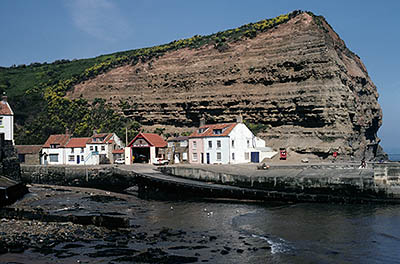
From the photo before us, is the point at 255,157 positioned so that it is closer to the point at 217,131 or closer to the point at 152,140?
the point at 217,131

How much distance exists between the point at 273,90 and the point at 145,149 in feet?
79.0

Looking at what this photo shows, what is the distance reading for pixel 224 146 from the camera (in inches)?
2069

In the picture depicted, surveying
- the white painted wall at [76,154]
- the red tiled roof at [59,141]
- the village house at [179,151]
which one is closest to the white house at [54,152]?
the red tiled roof at [59,141]

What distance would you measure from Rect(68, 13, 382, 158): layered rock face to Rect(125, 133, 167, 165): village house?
16.5 metres

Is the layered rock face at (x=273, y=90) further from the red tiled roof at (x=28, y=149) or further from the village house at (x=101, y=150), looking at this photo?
the red tiled roof at (x=28, y=149)

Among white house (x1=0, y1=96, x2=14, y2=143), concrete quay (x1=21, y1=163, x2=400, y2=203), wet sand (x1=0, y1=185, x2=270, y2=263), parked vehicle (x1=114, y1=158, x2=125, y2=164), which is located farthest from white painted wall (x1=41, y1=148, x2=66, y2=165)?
wet sand (x1=0, y1=185, x2=270, y2=263)

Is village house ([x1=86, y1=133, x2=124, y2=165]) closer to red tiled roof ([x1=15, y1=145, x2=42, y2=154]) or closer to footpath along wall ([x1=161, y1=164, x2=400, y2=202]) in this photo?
red tiled roof ([x1=15, y1=145, x2=42, y2=154])

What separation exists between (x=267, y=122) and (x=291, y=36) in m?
17.6

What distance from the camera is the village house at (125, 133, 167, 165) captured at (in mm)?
58722

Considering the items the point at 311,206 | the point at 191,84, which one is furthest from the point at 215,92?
the point at 311,206

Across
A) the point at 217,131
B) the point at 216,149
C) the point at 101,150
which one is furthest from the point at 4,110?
the point at 216,149

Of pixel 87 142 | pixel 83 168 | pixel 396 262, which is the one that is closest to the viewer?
pixel 396 262

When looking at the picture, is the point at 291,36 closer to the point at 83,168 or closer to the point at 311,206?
the point at 83,168

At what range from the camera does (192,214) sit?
29.3m
